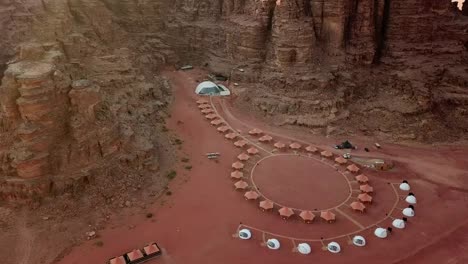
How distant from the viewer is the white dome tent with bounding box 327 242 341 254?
3095 cm

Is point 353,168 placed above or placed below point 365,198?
above

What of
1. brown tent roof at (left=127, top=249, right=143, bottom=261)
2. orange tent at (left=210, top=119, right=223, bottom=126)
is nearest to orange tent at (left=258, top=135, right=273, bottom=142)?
orange tent at (left=210, top=119, right=223, bottom=126)

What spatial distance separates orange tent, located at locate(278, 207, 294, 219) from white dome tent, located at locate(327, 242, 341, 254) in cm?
421

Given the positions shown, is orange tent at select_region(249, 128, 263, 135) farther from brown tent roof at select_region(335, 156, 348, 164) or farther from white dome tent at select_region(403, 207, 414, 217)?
white dome tent at select_region(403, 207, 414, 217)

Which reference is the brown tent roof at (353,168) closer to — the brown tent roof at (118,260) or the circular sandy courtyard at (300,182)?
the circular sandy courtyard at (300,182)

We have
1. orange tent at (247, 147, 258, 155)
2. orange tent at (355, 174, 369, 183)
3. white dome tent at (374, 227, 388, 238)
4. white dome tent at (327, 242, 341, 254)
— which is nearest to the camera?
white dome tent at (327, 242, 341, 254)

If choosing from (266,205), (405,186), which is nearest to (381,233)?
(405,186)

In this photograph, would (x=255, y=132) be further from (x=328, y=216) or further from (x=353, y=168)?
(x=328, y=216)

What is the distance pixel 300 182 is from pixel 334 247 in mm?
8941

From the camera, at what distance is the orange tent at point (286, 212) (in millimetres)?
34094

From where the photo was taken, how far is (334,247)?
3108 cm

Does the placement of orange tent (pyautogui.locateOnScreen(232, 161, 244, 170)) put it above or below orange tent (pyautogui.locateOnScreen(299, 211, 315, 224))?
above

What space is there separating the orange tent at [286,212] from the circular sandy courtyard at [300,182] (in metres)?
1.28

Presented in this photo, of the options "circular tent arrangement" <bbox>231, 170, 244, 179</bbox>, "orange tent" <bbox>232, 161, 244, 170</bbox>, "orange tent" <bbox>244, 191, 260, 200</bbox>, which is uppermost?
"orange tent" <bbox>232, 161, 244, 170</bbox>
